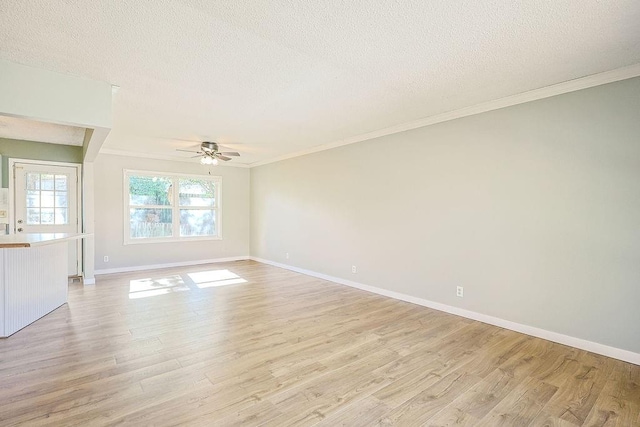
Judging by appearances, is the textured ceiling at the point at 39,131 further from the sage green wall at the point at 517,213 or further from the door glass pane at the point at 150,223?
the sage green wall at the point at 517,213

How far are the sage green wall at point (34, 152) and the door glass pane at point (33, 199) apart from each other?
302mm

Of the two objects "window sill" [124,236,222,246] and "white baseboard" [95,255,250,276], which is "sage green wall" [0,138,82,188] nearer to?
"window sill" [124,236,222,246]

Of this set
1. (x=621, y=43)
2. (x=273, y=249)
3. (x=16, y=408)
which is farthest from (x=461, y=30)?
(x=273, y=249)

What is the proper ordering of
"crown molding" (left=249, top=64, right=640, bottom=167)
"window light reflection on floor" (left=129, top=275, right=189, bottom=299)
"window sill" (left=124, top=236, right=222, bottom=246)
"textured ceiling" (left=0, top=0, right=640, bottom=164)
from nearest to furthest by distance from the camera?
"textured ceiling" (left=0, top=0, right=640, bottom=164)
"crown molding" (left=249, top=64, right=640, bottom=167)
"window light reflection on floor" (left=129, top=275, right=189, bottom=299)
"window sill" (left=124, top=236, right=222, bottom=246)

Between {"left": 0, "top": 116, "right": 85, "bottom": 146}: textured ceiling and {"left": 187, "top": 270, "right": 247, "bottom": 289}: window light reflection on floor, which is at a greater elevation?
{"left": 0, "top": 116, "right": 85, "bottom": 146}: textured ceiling

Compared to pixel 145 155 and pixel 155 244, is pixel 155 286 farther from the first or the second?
pixel 145 155

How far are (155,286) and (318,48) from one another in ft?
14.7

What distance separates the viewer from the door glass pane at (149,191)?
6320 millimetres

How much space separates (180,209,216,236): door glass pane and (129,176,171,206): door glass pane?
0.50 metres

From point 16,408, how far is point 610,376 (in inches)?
163

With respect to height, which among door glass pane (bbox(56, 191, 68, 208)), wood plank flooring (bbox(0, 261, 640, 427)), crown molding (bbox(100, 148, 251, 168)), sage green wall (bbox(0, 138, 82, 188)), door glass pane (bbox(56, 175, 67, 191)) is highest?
crown molding (bbox(100, 148, 251, 168))

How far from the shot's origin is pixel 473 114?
3.56m

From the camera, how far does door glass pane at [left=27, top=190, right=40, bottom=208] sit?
504 centimetres

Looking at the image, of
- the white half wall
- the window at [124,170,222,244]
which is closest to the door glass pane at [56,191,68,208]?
the white half wall
